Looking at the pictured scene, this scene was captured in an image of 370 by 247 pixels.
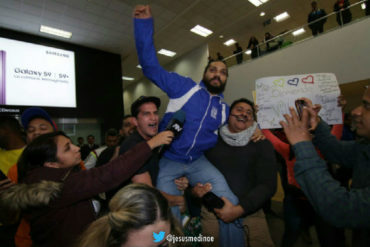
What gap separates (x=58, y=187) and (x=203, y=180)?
1067mm

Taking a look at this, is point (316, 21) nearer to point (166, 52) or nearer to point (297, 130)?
point (166, 52)

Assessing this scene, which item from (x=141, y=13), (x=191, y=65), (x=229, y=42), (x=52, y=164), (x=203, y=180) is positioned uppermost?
(x=229, y=42)

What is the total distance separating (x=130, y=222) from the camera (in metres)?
0.79

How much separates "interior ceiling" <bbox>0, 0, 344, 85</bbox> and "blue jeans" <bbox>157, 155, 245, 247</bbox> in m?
6.16

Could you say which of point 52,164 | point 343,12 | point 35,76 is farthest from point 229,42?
point 52,164

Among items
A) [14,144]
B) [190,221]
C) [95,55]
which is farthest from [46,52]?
[190,221]

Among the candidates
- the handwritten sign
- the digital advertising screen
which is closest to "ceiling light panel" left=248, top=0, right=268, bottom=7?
the handwritten sign

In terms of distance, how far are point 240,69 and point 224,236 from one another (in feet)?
24.6

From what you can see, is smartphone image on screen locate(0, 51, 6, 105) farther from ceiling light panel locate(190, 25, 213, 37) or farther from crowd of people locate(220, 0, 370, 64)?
crowd of people locate(220, 0, 370, 64)

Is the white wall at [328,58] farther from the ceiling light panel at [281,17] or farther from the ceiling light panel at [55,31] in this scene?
the ceiling light panel at [55,31]

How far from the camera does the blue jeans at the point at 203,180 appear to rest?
154cm

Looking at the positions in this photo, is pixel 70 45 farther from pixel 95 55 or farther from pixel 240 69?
pixel 240 69

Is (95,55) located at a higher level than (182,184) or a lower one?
higher

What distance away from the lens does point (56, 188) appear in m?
0.99
